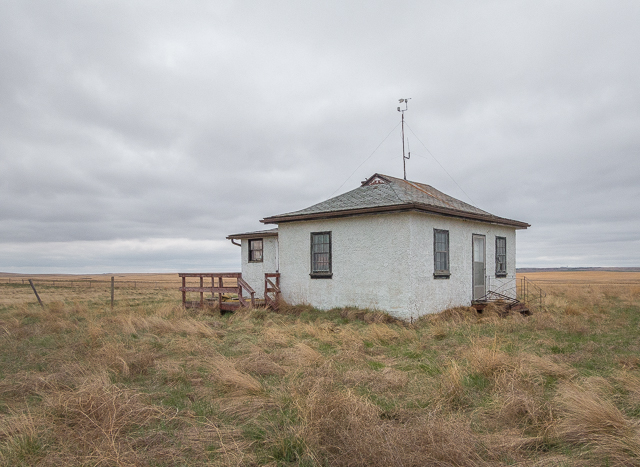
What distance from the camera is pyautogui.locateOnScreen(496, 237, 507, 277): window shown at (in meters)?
16.5

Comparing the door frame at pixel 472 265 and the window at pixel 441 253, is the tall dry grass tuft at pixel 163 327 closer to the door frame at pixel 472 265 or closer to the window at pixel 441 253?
the window at pixel 441 253

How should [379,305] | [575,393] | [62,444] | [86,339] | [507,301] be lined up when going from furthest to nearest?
[507,301] < [379,305] < [86,339] < [575,393] < [62,444]

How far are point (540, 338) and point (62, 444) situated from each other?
8.85 m

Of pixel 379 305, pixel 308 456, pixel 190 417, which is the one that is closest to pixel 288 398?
pixel 190 417

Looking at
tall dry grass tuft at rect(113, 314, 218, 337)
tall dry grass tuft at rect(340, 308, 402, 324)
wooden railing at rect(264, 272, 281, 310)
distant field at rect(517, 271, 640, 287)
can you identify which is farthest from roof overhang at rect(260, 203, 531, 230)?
distant field at rect(517, 271, 640, 287)

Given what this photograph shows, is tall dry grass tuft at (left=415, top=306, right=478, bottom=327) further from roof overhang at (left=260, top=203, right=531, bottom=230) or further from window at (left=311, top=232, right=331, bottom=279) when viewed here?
window at (left=311, top=232, right=331, bottom=279)

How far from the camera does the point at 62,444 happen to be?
4.10 m

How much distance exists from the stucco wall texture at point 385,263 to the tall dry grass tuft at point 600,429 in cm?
789

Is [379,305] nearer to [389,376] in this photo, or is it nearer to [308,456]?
[389,376]

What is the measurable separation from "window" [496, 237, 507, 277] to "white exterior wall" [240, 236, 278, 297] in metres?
8.18

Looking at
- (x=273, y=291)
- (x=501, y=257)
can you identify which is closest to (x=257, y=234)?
(x=273, y=291)

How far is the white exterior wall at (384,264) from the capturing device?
12.7m

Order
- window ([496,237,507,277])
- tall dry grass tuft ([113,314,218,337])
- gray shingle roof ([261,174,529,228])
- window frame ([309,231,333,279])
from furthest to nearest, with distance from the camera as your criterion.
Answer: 1. window ([496,237,507,277])
2. window frame ([309,231,333,279])
3. gray shingle roof ([261,174,529,228])
4. tall dry grass tuft ([113,314,218,337])

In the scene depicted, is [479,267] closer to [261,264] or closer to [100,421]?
[261,264]
